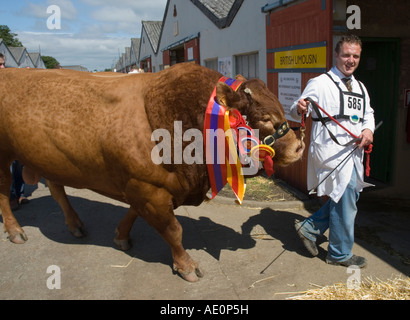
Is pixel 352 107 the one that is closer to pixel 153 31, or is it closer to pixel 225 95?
pixel 225 95

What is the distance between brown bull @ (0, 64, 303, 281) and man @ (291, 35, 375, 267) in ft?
1.35

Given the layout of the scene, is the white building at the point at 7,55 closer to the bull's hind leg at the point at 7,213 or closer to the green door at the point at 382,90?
the bull's hind leg at the point at 7,213

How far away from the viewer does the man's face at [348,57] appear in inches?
112

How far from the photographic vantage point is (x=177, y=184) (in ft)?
9.22

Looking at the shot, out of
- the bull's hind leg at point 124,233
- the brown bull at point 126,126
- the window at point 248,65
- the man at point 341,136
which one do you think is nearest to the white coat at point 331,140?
the man at point 341,136

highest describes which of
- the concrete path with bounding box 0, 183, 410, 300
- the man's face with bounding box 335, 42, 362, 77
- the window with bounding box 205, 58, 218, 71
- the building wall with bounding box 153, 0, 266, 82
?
the building wall with bounding box 153, 0, 266, 82

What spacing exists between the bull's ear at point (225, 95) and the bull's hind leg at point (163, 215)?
86 centimetres

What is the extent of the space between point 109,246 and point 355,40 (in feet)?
9.92

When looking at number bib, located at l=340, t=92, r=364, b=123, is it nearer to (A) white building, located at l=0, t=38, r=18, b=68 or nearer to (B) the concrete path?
(B) the concrete path

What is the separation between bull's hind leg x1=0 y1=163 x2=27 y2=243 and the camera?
3.79 meters

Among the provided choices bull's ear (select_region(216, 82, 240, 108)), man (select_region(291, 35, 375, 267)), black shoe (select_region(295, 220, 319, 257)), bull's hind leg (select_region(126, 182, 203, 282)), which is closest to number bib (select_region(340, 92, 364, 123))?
man (select_region(291, 35, 375, 267))

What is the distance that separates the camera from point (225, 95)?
97.0 inches

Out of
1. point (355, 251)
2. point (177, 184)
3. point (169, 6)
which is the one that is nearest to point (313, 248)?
point (355, 251)

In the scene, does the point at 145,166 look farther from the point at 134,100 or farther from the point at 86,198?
the point at 86,198
